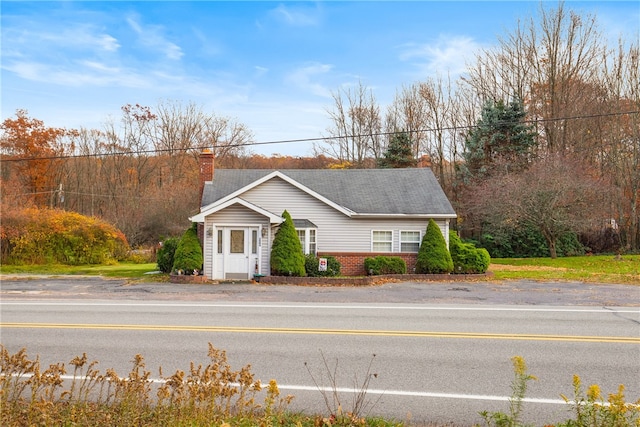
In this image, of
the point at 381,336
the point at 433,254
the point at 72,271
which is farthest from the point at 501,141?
the point at 381,336

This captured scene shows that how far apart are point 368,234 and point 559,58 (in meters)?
29.2

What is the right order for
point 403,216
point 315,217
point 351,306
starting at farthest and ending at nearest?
1. point 315,217
2. point 403,216
3. point 351,306

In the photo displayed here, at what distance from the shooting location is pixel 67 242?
2709 centimetres

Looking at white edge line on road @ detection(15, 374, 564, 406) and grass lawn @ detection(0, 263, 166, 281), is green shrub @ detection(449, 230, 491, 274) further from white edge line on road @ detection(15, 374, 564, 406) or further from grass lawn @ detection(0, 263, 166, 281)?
white edge line on road @ detection(15, 374, 564, 406)

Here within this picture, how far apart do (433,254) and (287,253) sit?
6.57 meters

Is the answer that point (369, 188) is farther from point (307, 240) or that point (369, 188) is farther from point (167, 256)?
point (167, 256)

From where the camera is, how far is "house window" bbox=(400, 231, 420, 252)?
74.1 ft

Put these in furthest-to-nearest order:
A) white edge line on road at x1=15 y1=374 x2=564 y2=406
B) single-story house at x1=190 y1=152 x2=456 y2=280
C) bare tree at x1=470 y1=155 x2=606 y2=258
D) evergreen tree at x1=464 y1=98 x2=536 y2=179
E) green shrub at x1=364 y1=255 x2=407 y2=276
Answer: evergreen tree at x1=464 y1=98 x2=536 y2=179 < bare tree at x1=470 y1=155 x2=606 y2=258 < green shrub at x1=364 y1=255 x2=407 y2=276 < single-story house at x1=190 y1=152 x2=456 y2=280 < white edge line on road at x1=15 y1=374 x2=564 y2=406

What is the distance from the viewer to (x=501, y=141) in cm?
3988

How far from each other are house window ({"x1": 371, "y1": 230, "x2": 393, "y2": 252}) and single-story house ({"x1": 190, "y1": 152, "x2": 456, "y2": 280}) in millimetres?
48

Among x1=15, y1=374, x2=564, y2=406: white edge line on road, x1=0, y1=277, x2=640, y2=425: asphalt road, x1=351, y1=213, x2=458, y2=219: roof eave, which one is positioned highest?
x1=351, y1=213, x2=458, y2=219: roof eave

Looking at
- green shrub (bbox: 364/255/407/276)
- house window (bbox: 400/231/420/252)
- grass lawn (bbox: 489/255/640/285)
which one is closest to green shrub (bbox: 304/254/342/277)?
green shrub (bbox: 364/255/407/276)

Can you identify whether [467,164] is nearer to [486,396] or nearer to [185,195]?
[185,195]

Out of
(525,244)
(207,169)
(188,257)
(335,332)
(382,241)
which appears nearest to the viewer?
(335,332)
